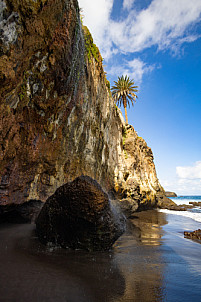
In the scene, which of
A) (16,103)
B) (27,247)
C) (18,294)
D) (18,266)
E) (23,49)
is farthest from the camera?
(16,103)

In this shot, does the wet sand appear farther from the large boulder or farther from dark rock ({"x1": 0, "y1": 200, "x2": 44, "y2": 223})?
dark rock ({"x1": 0, "y1": 200, "x2": 44, "y2": 223})

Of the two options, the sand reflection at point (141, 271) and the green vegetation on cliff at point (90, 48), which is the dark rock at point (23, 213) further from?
the green vegetation on cliff at point (90, 48)

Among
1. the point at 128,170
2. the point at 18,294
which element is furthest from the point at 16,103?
the point at 128,170

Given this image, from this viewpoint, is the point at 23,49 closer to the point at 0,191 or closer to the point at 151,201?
the point at 0,191

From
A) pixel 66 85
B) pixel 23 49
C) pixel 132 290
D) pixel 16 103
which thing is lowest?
pixel 132 290

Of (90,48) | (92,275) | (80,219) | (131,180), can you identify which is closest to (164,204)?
(131,180)

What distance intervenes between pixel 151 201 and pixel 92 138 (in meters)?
11.2

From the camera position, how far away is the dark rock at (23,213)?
475cm

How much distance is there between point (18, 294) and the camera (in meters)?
1.50

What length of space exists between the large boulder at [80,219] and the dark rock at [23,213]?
1.88 m

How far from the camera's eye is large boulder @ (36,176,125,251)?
3.13 metres

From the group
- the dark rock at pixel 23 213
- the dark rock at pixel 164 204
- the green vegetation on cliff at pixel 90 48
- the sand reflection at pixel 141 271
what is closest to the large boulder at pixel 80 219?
the sand reflection at pixel 141 271

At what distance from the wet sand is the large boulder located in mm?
186

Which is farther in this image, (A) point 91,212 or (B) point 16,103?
(B) point 16,103
